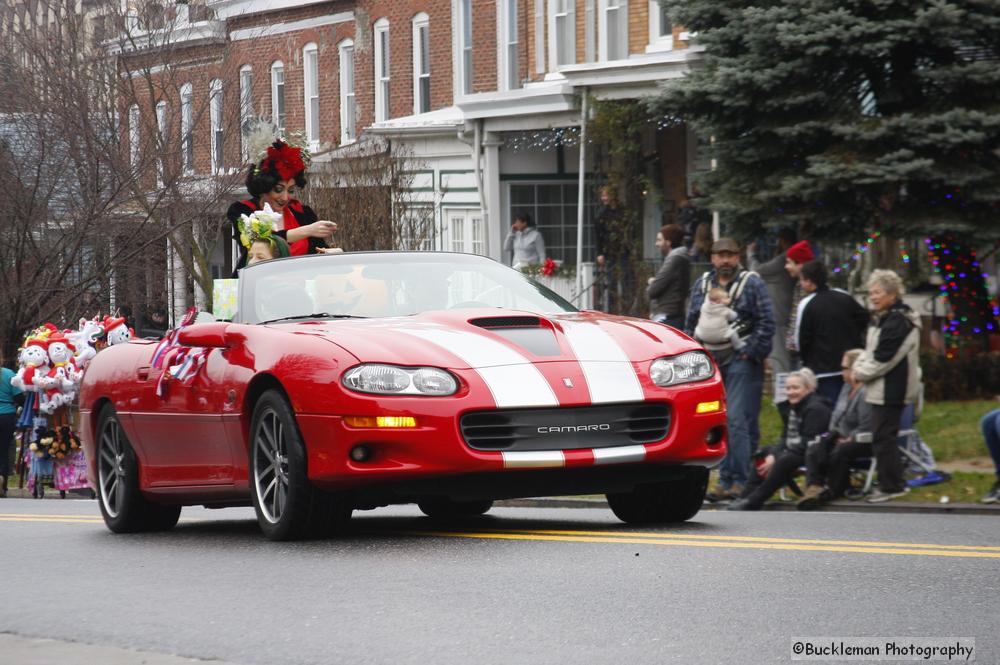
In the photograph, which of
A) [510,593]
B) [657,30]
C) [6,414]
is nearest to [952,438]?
[510,593]

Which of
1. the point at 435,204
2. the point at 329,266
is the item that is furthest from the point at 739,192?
the point at 435,204

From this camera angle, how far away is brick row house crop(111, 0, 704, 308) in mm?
27891

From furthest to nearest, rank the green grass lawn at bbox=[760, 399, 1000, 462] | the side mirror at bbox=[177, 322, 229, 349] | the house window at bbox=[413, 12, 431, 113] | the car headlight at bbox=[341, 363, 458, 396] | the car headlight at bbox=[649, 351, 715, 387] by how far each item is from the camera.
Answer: the house window at bbox=[413, 12, 431, 113] < the green grass lawn at bbox=[760, 399, 1000, 462] < the side mirror at bbox=[177, 322, 229, 349] < the car headlight at bbox=[649, 351, 715, 387] < the car headlight at bbox=[341, 363, 458, 396]

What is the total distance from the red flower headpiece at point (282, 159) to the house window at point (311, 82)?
1191 inches

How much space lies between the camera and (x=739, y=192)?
18.6 metres

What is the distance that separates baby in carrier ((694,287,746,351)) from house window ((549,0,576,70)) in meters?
17.4

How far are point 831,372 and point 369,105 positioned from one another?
2626 centimetres

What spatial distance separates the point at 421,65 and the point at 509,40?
4010mm

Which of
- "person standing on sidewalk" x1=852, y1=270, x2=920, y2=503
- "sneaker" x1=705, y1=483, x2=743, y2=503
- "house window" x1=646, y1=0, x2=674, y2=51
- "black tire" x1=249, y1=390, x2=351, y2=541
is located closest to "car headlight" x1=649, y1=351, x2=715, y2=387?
"black tire" x1=249, y1=390, x2=351, y2=541

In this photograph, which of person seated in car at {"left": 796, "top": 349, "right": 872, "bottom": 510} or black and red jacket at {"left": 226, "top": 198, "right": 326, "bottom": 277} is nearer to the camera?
black and red jacket at {"left": 226, "top": 198, "right": 326, "bottom": 277}

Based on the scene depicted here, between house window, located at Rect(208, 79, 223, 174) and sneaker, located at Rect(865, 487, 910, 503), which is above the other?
house window, located at Rect(208, 79, 223, 174)

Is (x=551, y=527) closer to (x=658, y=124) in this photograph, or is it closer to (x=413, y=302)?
(x=413, y=302)

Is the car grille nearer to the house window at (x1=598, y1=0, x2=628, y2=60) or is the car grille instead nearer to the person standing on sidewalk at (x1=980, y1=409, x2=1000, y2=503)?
the person standing on sidewalk at (x1=980, y1=409, x2=1000, y2=503)

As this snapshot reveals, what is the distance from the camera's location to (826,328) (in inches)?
587
